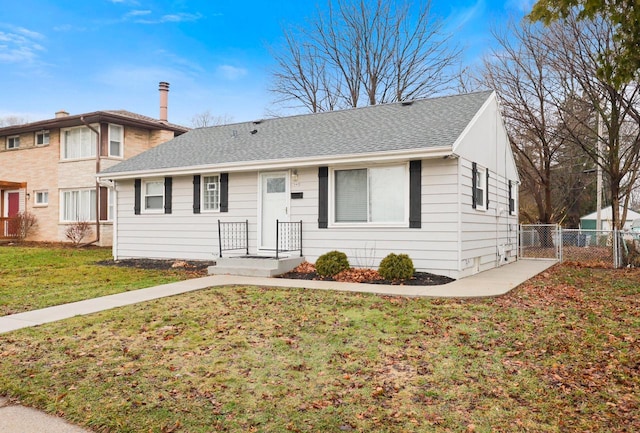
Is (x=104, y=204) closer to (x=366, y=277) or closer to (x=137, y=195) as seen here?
(x=137, y=195)

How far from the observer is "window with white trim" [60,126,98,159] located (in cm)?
1902

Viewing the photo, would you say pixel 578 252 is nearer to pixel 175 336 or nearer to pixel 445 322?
pixel 445 322

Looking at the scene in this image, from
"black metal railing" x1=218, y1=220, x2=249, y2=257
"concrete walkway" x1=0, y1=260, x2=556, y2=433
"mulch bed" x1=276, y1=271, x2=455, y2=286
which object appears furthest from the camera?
"black metal railing" x1=218, y1=220, x2=249, y2=257

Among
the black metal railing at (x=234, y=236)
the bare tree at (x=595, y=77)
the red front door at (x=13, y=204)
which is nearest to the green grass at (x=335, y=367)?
the black metal railing at (x=234, y=236)

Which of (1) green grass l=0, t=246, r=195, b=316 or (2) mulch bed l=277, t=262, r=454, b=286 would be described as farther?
(2) mulch bed l=277, t=262, r=454, b=286

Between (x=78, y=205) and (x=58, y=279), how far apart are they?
433 inches

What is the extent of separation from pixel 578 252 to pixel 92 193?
19246 millimetres

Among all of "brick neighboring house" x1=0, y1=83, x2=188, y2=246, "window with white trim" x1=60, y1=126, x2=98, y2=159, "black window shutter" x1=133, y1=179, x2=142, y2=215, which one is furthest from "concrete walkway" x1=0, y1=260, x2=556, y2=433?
"window with white trim" x1=60, y1=126, x2=98, y2=159

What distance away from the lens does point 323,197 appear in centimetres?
1062

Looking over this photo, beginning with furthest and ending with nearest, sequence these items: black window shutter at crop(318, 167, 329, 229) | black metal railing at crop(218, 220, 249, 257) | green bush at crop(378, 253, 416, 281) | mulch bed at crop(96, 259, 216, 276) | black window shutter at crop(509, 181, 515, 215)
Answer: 1. black window shutter at crop(509, 181, 515, 215)
2. black metal railing at crop(218, 220, 249, 257)
3. mulch bed at crop(96, 259, 216, 276)
4. black window shutter at crop(318, 167, 329, 229)
5. green bush at crop(378, 253, 416, 281)

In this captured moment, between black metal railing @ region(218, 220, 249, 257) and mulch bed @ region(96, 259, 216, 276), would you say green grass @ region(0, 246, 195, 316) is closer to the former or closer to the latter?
mulch bed @ region(96, 259, 216, 276)

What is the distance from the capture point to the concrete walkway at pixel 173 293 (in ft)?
10.4

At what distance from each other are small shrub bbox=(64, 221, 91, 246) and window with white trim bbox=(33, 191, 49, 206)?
315 cm

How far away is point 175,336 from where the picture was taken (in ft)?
16.9
